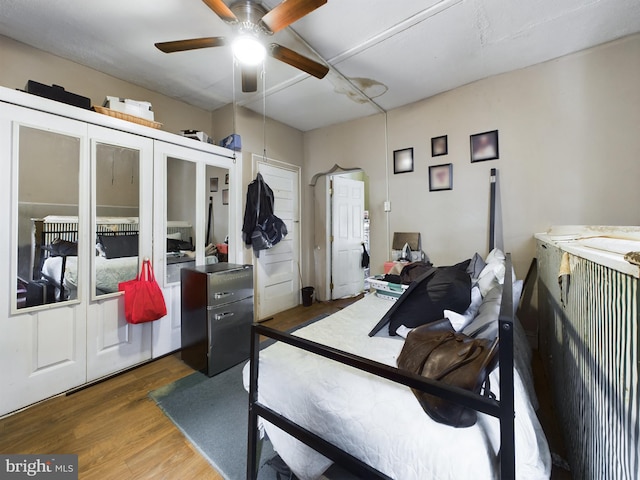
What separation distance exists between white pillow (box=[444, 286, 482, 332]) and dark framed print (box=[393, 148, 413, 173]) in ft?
6.66

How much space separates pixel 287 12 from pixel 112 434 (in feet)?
8.82

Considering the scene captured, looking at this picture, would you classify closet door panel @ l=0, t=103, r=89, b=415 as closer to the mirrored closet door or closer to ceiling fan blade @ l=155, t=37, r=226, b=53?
the mirrored closet door

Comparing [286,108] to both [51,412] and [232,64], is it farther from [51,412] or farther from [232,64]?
[51,412]

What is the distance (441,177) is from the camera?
118 inches

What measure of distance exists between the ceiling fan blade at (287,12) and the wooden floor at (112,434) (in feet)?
8.18

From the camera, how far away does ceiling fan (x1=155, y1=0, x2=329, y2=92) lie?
1.46 m

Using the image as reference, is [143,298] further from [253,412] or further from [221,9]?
[221,9]

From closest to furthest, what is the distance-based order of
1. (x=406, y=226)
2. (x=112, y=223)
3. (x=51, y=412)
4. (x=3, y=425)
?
(x=3, y=425), (x=51, y=412), (x=112, y=223), (x=406, y=226)

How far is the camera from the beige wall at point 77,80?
2107 mm

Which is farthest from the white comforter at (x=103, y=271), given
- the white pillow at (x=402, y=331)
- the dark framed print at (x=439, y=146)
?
the dark framed print at (x=439, y=146)

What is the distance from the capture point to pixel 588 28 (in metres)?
1.99

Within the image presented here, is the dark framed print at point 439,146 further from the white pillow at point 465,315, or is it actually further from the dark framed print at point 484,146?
the white pillow at point 465,315

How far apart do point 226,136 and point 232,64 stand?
39.6 inches

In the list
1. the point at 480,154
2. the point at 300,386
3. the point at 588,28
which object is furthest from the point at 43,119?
the point at 588,28
